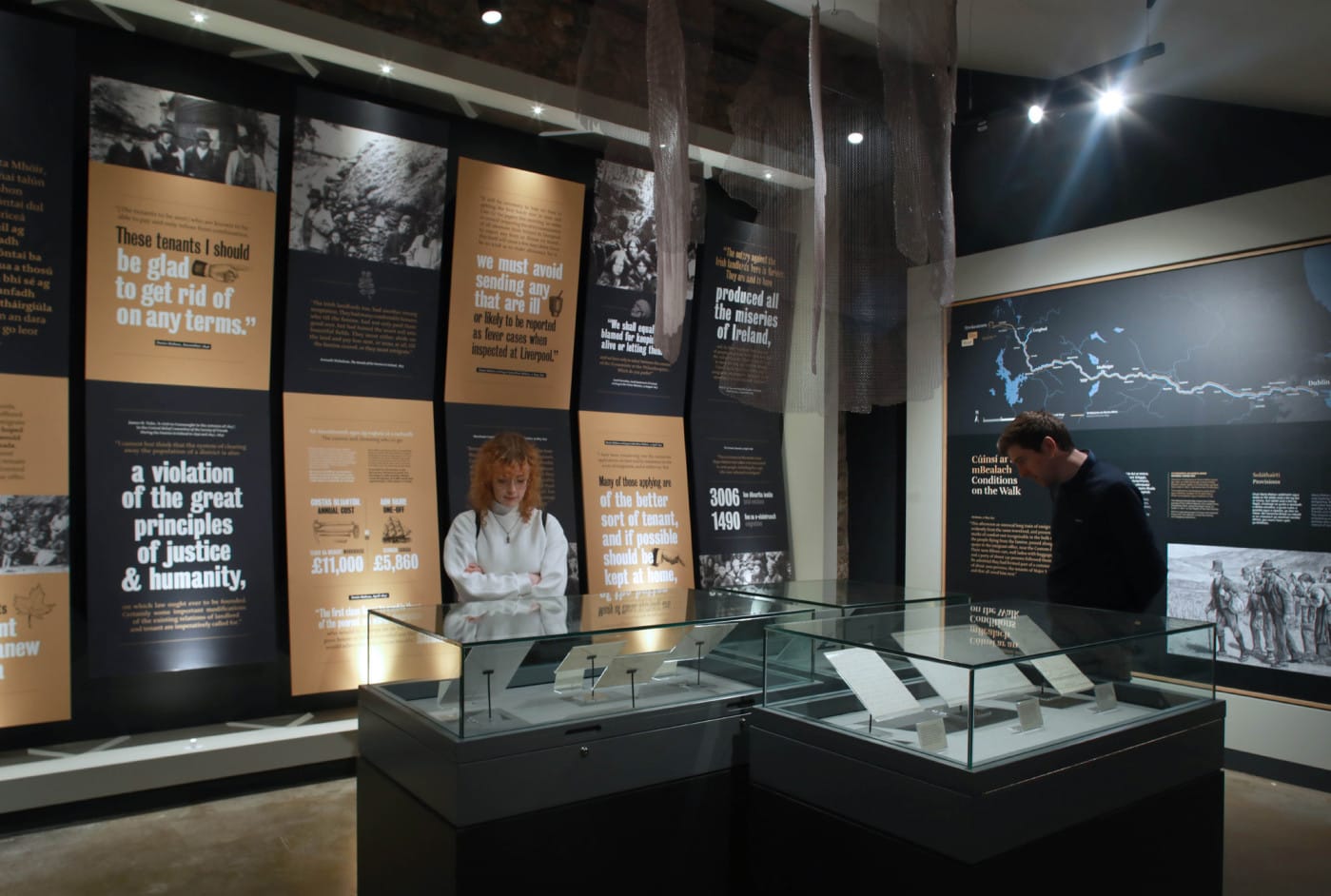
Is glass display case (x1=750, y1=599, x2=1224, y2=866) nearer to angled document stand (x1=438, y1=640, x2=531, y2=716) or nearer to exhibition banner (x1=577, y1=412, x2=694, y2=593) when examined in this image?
angled document stand (x1=438, y1=640, x2=531, y2=716)

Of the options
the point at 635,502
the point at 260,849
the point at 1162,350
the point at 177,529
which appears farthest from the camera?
the point at 635,502

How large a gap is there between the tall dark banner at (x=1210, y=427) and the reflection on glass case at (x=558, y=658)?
3045 mm

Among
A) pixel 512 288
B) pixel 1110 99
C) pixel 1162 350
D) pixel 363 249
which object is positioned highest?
pixel 1110 99

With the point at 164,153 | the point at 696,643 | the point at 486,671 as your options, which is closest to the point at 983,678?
the point at 696,643

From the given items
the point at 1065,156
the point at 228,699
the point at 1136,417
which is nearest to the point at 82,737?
the point at 228,699

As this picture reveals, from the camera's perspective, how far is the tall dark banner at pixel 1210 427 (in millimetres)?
4148

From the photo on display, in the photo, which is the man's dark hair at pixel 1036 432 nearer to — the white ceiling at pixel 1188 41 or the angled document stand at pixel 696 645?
the angled document stand at pixel 696 645

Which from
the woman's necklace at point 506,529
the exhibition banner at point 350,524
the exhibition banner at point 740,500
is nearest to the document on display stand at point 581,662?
the woman's necklace at point 506,529

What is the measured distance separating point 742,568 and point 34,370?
12.9 feet

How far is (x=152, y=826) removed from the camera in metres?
3.50

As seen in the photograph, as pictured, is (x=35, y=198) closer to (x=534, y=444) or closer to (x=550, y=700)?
(x=534, y=444)

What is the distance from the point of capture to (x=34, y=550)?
365 centimetres

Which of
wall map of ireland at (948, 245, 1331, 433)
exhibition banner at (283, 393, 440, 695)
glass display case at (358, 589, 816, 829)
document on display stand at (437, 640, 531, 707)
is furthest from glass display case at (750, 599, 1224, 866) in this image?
exhibition banner at (283, 393, 440, 695)

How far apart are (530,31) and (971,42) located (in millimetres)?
2421
